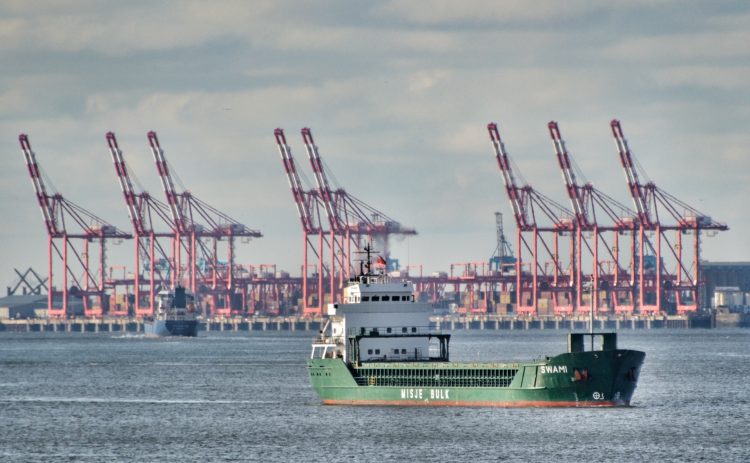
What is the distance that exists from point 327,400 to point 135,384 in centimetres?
3669

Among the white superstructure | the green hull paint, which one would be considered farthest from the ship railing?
the green hull paint

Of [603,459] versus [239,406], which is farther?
[239,406]

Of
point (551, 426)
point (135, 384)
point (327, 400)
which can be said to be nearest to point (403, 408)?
point (327, 400)

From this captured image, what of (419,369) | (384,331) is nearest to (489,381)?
(419,369)

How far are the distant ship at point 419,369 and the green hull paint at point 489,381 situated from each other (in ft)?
0.16

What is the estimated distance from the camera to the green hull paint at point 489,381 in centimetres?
8606

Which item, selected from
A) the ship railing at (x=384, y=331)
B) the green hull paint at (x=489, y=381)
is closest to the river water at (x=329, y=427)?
the green hull paint at (x=489, y=381)

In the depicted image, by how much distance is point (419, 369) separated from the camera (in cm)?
9038

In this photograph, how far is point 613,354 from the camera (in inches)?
3354

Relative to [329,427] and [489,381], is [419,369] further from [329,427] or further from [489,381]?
[329,427]

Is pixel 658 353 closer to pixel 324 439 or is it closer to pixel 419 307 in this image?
pixel 419 307

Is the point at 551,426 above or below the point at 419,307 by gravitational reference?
below

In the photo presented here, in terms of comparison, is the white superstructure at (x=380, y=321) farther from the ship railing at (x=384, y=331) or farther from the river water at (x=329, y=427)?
the river water at (x=329, y=427)

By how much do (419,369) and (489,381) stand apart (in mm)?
3907
